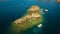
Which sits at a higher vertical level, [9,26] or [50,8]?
[50,8]

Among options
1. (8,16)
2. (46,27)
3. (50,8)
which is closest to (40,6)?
(50,8)

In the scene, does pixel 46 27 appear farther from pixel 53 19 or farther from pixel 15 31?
pixel 15 31

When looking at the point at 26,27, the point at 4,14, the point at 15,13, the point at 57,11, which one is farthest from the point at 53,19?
the point at 4,14

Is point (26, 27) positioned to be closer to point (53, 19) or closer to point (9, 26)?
point (9, 26)

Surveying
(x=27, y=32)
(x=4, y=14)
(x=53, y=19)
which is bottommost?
(x=27, y=32)

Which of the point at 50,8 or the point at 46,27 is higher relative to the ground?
the point at 50,8
